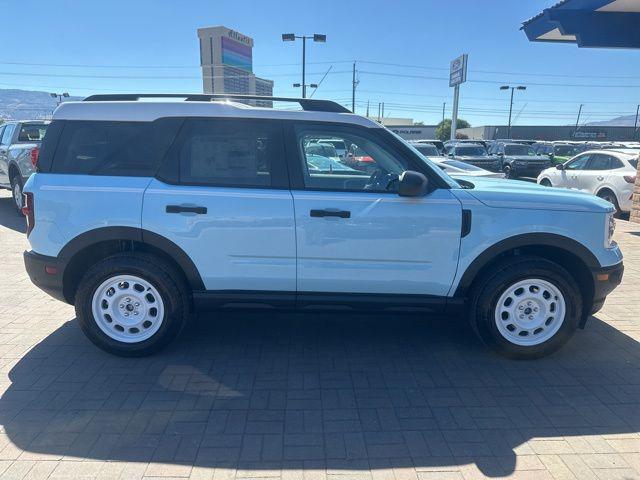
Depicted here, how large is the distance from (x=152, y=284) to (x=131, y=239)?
1.25 feet

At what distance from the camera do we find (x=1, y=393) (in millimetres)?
3262

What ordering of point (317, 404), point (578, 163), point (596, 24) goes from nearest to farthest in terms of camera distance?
1. point (317, 404)
2. point (596, 24)
3. point (578, 163)

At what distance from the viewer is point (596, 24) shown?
30.0 ft

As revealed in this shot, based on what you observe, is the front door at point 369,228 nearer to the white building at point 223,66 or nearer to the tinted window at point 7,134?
the tinted window at point 7,134

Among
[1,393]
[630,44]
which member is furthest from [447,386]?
[630,44]

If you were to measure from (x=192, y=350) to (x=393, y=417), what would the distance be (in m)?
1.81

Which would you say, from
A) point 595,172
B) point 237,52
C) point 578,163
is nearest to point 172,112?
point 595,172

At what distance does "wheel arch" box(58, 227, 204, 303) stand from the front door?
0.89m

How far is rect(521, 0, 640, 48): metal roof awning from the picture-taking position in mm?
8828

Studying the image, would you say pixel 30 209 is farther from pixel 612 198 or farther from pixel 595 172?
pixel 595 172

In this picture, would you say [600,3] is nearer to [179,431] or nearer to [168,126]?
[168,126]

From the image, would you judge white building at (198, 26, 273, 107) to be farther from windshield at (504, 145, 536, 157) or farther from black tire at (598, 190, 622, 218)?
black tire at (598, 190, 622, 218)

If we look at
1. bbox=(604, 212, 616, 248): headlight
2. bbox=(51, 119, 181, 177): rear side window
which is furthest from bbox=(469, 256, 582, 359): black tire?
bbox=(51, 119, 181, 177): rear side window

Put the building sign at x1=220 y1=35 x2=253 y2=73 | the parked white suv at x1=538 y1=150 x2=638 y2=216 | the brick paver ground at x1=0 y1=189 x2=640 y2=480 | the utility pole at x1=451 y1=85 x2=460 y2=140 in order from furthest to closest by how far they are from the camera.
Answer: the building sign at x1=220 y1=35 x2=253 y2=73 < the utility pole at x1=451 y1=85 x2=460 y2=140 < the parked white suv at x1=538 y1=150 x2=638 y2=216 < the brick paver ground at x1=0 y1=189 x2=640 y2=480
